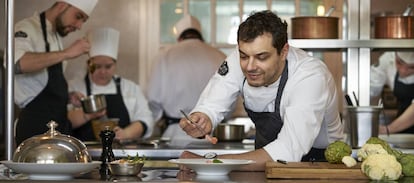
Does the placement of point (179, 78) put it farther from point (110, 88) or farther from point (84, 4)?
point (84, 4)

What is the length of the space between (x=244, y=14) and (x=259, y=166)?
12.2 feet

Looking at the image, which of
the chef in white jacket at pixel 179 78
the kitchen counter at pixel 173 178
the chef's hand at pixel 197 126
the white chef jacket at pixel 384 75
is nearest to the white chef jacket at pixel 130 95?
the chef in white jacket at pixel 179 78

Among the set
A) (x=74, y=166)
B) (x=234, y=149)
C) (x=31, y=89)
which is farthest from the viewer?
(x=31, y=89)

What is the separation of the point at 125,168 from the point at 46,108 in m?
2.44

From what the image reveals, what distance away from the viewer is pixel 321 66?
3.52 metres

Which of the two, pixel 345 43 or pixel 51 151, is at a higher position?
pixel 345 43

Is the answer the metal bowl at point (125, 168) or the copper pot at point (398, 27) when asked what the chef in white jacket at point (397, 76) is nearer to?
the copper pot at point (398, 27)

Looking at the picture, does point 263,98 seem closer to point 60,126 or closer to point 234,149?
point 234,149

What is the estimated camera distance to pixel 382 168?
8.52 ft

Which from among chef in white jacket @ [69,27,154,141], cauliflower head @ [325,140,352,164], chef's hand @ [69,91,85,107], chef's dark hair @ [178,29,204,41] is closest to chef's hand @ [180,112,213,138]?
cauliflower head @ [325,140,352,164]

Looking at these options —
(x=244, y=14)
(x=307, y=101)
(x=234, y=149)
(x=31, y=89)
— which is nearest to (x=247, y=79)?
(x=307, y=101)

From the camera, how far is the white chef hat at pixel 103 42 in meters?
5.66

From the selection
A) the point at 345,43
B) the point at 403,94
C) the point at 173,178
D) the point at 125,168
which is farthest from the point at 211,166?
the point at 403,94

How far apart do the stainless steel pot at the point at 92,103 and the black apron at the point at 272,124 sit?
1.69 m
